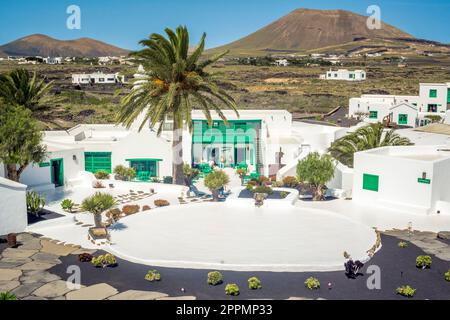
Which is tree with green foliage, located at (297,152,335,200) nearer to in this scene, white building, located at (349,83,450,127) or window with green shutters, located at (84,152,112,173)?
window with green shutters, located at (84,152,112,173)

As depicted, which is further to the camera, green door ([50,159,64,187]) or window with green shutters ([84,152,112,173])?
window with green shutters ([84,152,112,173])

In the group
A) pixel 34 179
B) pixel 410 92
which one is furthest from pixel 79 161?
pixel 410 92

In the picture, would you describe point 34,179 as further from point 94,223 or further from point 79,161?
point 94,223

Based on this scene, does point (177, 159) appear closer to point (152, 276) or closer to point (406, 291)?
point (152, 276)

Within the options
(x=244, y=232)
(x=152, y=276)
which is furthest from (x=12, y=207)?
(x=244, y=232)

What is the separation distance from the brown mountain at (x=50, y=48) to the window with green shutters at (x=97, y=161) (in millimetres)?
146489

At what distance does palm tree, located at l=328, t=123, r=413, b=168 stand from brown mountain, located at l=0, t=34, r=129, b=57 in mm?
153504

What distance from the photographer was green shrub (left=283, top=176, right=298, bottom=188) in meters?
27.2

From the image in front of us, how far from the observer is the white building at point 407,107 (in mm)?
55219

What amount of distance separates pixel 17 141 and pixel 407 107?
146ft

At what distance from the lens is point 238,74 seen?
347 ft

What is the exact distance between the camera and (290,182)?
27297 millimetres

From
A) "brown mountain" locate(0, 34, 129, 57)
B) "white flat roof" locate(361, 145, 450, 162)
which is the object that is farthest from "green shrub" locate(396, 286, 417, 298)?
"brown mountain" locate(0, 34, 129, 57)
